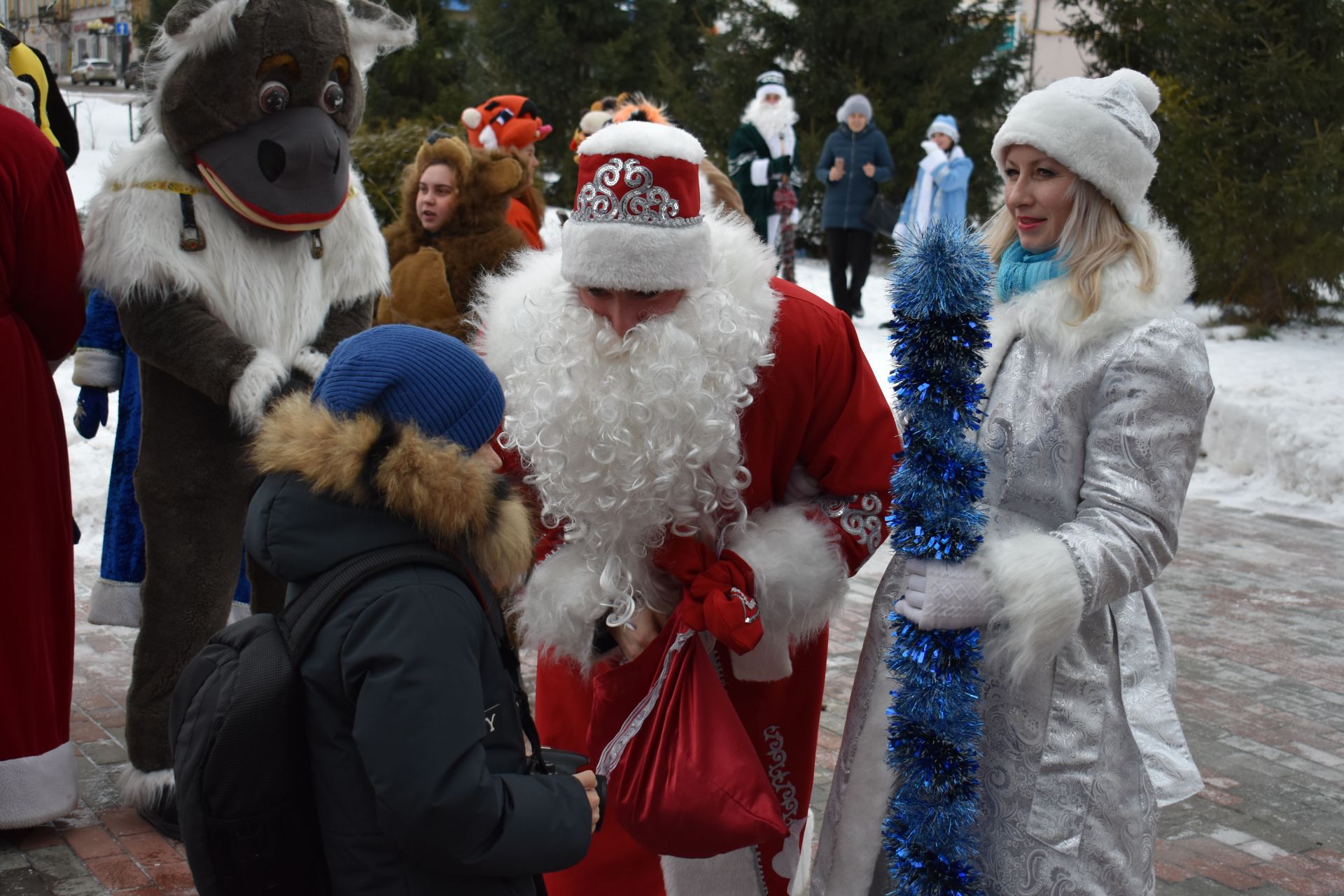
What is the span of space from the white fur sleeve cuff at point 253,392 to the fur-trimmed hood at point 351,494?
65.7 inches

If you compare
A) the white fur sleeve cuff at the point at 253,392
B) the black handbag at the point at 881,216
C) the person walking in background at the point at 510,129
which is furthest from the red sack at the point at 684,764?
the black handbag at the point at 881,216

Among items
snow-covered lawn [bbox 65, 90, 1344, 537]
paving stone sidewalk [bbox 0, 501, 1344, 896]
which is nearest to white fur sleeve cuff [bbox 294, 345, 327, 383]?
paving stone sidewalk [bbox 0, 501, 1344, 896]

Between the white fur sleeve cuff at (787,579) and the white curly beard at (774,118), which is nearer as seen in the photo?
the white fur sleeve cuff at (787,579)

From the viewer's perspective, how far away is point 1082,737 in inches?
92.7

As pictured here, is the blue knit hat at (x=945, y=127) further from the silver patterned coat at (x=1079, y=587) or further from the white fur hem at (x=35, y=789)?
the white fur hem at (x=35, y=789)

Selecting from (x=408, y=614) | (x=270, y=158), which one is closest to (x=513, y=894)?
(x=408, y=614)

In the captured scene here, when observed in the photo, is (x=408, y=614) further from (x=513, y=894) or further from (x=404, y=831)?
(x=513, y=894)

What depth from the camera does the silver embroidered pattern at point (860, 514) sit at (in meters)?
2.69

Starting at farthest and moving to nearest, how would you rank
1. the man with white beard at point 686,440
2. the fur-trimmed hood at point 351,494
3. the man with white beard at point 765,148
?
the man with white beard at point 765,148, the man with white beard at point 686,440, the fur-trimmed hood at point 351,494

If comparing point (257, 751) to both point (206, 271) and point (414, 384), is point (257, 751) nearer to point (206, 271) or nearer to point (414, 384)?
point (414, 384)

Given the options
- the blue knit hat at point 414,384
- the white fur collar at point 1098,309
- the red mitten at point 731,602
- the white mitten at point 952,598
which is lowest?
the red mitten at point 731,602

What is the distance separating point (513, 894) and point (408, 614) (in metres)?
0.52

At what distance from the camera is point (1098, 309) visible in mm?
2381

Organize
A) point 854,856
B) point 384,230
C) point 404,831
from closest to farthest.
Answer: point 404,831
point 854,856
point 384,230
